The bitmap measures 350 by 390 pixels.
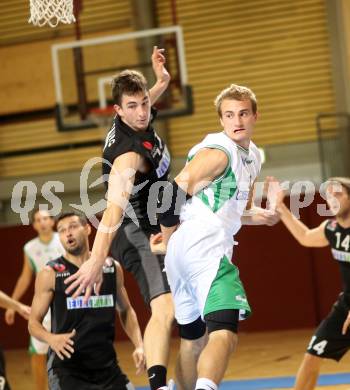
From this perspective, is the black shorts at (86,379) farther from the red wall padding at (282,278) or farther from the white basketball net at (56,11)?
the red wall padding at (282,278)

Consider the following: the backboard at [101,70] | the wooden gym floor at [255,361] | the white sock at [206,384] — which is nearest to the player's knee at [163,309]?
the white sock at [206,384]

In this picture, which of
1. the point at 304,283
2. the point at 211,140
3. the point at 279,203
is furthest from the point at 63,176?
the point at 211,140

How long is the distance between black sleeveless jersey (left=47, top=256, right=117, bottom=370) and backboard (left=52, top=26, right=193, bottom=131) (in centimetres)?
657

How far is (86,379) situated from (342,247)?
253cm

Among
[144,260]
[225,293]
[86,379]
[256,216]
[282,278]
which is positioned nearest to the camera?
[225,293]

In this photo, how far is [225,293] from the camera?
523 centimetres

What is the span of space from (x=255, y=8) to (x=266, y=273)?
490 centimetres

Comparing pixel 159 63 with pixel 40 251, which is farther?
pixel 40 251

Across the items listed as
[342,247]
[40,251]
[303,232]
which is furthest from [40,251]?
[342,247]

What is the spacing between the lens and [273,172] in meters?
14.8

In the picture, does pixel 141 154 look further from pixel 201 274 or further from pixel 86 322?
pixel 86 322

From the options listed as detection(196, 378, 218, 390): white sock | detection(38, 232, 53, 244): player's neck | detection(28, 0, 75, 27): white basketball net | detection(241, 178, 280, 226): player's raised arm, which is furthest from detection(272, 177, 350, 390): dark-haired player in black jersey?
detection(38, 232, 53, 244): player's neck

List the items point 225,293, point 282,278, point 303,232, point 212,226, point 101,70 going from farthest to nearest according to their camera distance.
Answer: point 101,70 → point 282,278 → point 303,232 → point 212,226 → point 225,293

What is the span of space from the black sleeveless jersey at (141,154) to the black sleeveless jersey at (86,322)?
2.94 ft
